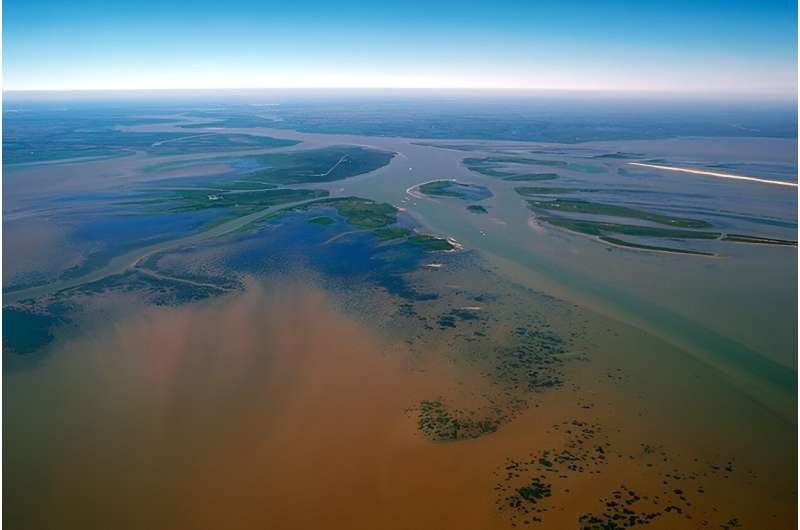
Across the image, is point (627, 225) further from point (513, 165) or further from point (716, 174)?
point (716, 174)

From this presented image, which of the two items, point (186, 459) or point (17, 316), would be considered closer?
point (186, 459)

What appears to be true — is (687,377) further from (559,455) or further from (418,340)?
(418,340)

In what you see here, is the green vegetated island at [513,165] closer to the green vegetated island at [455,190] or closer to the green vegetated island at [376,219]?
the green vegetated island at [455,190]

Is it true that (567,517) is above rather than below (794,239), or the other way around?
below

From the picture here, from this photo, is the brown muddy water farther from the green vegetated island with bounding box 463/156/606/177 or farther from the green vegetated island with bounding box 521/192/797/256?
the green vegetated island with bounding box 463/156/606/177

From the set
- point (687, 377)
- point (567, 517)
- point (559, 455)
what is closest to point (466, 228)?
point (687, 377)

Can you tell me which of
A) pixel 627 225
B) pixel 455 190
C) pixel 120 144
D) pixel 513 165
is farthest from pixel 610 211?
pixel 120 144

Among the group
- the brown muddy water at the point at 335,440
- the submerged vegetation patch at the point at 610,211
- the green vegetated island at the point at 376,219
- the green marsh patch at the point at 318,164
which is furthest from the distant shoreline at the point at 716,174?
the brown muddy water at the point at 335,440

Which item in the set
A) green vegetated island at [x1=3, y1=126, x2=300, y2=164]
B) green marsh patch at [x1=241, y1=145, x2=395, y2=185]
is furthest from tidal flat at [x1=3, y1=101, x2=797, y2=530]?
green vegetated island at [x1=3, y1=126, x2=300, y2=164]
